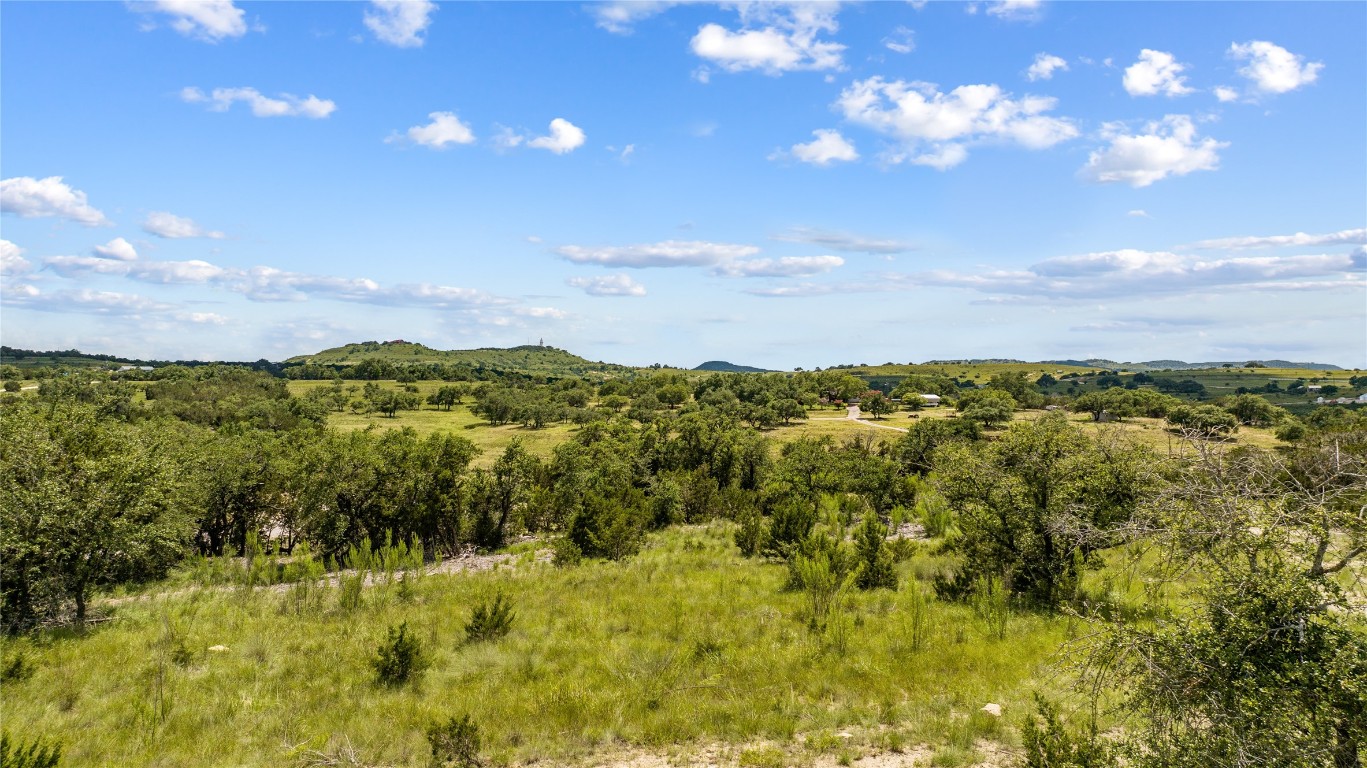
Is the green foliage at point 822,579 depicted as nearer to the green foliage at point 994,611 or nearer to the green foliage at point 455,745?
the green foliage at point 994,611

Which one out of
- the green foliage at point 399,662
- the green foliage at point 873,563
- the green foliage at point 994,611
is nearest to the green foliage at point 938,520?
the green foliage at point 873,563

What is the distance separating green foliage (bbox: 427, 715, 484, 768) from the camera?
888cm

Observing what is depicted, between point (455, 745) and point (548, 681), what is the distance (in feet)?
9.26

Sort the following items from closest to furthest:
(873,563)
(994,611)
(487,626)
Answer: (994,611) < (487,626) < (873,563)

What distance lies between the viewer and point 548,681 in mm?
11703

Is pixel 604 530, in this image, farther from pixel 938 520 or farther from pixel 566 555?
pixel 938 520

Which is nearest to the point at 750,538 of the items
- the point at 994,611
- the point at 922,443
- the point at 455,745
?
the point at 994,611

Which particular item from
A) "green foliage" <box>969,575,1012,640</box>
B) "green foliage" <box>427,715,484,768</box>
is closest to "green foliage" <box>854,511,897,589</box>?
"green foliage" <box>969,575,1012,640</box>

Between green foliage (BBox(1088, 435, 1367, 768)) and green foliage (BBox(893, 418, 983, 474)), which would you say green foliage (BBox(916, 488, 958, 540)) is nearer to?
green foliage (BBox(893, 418, 983, 474))

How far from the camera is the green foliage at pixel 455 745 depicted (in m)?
8.88

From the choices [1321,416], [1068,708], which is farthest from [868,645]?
[1321,416]

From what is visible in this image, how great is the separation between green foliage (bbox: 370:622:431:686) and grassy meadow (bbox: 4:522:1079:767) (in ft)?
0.93

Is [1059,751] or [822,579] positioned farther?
[822,579]

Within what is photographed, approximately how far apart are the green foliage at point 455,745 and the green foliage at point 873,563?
11.7m
